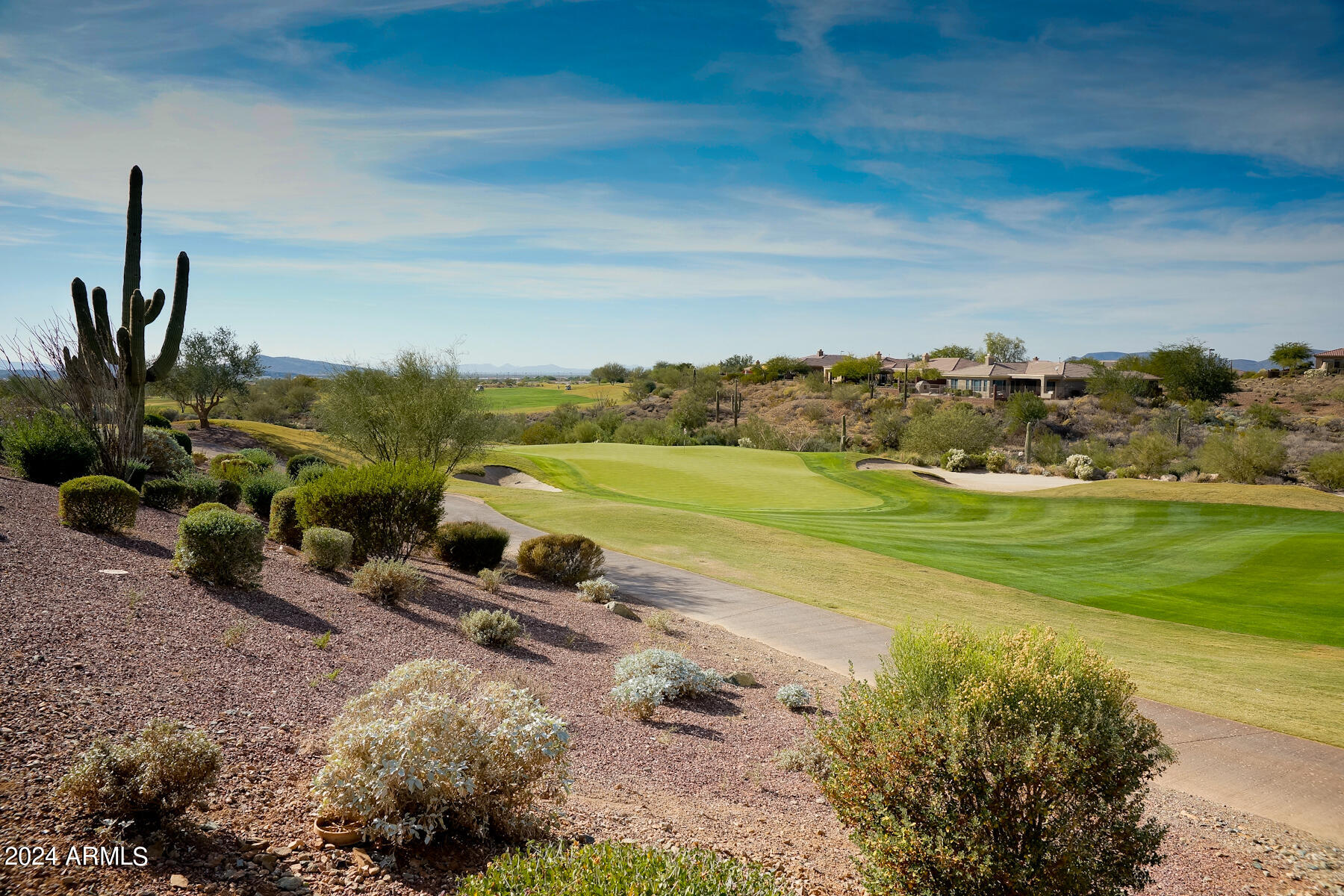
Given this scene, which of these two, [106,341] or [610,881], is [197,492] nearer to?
[106,341]

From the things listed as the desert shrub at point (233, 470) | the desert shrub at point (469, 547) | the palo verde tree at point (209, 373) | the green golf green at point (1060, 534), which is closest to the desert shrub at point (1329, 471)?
the green golf green at point (1060, 534)

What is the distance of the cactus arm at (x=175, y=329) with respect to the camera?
14.9 metres

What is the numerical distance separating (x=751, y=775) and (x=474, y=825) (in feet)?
8.97

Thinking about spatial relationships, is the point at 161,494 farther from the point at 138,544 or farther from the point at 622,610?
the point at 622,610

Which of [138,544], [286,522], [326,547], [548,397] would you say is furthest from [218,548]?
[548,397]

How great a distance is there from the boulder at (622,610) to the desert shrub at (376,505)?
10.1 ft

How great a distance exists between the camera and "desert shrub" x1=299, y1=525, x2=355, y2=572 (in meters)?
9.98

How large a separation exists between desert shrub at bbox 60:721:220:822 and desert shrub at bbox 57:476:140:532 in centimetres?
688

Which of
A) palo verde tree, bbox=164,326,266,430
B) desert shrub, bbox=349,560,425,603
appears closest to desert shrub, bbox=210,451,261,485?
desert shrub, bbox=349,560,425,603

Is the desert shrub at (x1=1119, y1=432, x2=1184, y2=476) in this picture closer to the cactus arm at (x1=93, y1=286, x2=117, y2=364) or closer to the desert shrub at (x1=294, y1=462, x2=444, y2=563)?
the desert shrub at (x1=294, y1=462, x2=444, y2=563)

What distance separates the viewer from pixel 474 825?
3.94 meters

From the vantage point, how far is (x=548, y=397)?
10600 cm

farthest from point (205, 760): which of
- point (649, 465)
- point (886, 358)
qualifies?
A: point (886, 358)

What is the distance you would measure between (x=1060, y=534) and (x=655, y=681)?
1873 centimetres
